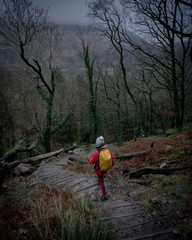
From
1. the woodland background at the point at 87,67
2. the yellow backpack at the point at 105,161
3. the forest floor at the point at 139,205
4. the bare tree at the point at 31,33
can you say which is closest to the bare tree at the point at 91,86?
the woodland background at the point at 87,67

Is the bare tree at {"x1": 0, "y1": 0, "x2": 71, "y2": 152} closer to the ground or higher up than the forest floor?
higher up

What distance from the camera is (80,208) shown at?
2918 mm

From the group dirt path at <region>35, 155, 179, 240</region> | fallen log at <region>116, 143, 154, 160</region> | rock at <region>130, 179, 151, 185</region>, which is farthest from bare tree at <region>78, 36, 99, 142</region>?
rock at <region>130, 179, 151, 185</region>

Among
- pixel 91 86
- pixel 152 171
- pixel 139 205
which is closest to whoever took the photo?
pixel 139 205

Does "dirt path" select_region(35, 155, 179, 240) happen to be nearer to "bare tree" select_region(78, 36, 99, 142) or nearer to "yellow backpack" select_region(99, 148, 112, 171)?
"yellow backpack" select_region(99, 148, 112, 171)

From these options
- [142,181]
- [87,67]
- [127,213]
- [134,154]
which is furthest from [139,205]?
[87,67]

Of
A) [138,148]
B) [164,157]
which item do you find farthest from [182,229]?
[138,148]

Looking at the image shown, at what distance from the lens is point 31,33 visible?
10141 millimetres

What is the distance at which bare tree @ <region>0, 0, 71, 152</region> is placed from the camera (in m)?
9.12

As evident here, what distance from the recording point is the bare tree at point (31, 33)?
29.9ft

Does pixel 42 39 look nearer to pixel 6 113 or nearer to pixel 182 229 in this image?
pixel 6 113

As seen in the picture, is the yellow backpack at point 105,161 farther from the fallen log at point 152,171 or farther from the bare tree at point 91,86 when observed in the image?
the bare tree at point 91,86

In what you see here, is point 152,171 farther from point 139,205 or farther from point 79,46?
point 79,46

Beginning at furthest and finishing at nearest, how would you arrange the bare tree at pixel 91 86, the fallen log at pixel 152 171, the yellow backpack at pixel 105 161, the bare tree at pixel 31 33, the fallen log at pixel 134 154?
1. the bare tree at pixel 91 86
2. the bare tree at pixel 31 33
3. the fallen log at pixel 134 154
4. the fallen log at pixel 152 171
5. the yellow backpack at pixel 105 161
